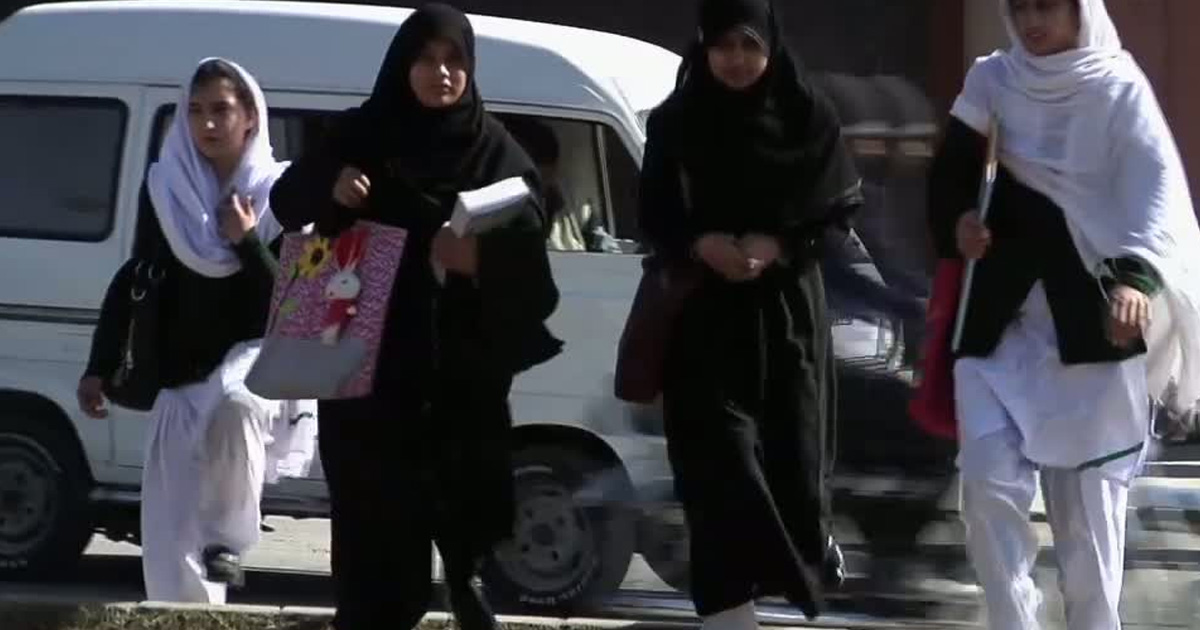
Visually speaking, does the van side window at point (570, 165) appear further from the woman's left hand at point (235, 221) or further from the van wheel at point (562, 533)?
the woman's left hand at point (235, 221)

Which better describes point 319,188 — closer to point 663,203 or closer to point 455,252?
point 455,252

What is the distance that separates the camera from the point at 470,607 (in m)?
5.78

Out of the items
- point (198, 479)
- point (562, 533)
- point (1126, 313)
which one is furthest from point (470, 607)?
point (562, 533)

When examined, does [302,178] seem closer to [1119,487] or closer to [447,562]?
[447,562]

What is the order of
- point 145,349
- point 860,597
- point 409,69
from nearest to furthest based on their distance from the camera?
point 409,69 → point 145,349 → point 860,597

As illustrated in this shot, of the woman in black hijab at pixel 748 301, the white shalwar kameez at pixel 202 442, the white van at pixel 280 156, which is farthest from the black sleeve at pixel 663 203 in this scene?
the white van at pixel 280 156

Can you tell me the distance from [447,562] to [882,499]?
2.24 meters

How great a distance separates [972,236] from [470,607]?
1415 mm

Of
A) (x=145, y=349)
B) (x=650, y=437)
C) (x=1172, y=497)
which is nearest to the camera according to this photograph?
(x=145, y=349)

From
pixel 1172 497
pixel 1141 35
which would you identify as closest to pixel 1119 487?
pixel 1172 497

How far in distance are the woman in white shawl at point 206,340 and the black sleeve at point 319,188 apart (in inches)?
28.6

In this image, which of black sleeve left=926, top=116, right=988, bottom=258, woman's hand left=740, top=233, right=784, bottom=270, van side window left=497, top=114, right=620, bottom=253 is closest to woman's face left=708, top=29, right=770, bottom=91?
woman's hand left=740, top=233, right=784, bottom=270

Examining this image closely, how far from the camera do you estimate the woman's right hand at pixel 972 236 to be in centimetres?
552

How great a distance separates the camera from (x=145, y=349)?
21.1 feet
